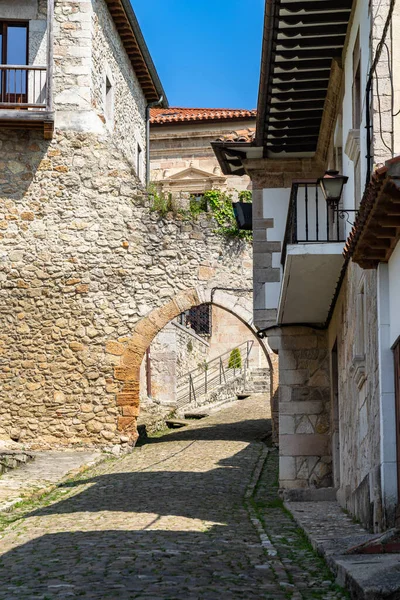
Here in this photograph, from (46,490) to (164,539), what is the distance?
492 centimetres

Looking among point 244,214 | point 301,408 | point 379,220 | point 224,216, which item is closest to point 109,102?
point 224,216

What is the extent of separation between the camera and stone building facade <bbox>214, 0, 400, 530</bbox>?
7.49m

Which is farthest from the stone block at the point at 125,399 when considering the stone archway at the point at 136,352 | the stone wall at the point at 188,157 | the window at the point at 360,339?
the stone wall at the point at 188,157

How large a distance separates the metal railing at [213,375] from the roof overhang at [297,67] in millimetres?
13072

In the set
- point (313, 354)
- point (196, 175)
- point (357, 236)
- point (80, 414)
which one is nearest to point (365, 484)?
point (357, 236)

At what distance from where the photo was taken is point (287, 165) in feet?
45.9

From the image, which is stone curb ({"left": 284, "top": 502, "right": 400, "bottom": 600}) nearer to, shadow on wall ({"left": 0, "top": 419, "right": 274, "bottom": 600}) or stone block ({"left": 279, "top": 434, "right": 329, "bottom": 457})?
shadow on wall ({"left": 0, "top": 419, "right": 274, "bottom": 600})

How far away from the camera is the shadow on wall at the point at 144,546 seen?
6262 millimetres

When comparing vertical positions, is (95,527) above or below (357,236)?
below

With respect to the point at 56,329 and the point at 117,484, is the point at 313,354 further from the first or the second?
the point at 56,329

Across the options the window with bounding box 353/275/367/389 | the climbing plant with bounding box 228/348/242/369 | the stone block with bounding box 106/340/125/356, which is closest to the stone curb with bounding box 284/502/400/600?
the window with bounding box 353/275/367/389

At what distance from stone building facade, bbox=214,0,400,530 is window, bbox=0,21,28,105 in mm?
5959

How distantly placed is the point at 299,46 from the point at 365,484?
4.42 metres

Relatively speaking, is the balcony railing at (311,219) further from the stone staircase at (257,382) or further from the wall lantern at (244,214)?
the stone staircase at (257,382)
